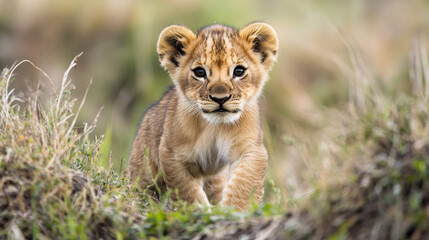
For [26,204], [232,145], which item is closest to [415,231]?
[26,204]

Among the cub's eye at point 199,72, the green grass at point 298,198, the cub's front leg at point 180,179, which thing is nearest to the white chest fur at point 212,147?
the cub's front leg at point 180,179

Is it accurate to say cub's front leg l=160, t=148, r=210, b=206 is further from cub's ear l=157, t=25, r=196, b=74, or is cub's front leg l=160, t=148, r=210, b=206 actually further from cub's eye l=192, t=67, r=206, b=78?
cub's ear l=157, t=25, r=196, b=74

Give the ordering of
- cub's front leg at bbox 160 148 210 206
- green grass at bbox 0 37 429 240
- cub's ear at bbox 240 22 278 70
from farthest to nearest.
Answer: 1. cub's ear at bbox 240 22 278 70
2. cub's front leg at bbox 160 148 210 206
3. green grass at bbox 0 37 429 240

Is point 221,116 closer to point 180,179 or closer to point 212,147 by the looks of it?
point 212,147

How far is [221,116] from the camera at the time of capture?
651 centimetres

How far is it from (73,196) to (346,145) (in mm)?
1744

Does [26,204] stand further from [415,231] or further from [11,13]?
[11,13]

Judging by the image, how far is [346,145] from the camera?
4.47m

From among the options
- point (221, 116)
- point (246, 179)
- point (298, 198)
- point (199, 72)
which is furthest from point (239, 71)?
point (298, 198)

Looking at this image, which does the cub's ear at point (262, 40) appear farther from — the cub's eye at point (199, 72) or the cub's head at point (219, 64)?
the cub's eye at point (199, 72)

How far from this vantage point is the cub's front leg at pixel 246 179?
6.43m

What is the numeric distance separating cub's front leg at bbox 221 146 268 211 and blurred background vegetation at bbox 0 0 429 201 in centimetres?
639

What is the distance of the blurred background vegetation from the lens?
14453 mm

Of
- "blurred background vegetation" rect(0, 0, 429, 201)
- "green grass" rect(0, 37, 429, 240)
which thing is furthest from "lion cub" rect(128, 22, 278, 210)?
"blurred background vegetation" rect(0, 0, 429, 201)
